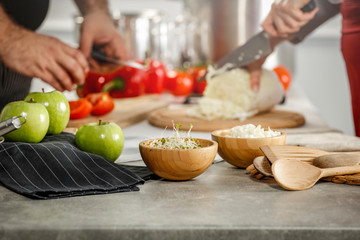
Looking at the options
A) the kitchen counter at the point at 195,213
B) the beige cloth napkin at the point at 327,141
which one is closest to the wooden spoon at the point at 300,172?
the kitchen counter at the point at 195,213

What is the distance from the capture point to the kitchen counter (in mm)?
752

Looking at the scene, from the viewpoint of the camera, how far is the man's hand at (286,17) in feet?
5.68

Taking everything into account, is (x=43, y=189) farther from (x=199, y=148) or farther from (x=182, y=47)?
(x=182, y=47)

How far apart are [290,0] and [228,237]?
1165 mm

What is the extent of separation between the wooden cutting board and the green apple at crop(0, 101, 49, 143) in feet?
1.82

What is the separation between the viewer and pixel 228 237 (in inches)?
29.6

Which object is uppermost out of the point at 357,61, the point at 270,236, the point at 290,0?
the point at 290,0

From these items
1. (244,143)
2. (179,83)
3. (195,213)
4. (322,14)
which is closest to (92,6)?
(179,83)

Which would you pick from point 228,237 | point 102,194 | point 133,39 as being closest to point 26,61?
point 102,194

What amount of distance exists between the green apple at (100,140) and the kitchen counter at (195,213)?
0.60 feet

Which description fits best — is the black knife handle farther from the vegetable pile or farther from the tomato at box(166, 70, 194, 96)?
the tomato at box(166, 70, 194, 96)

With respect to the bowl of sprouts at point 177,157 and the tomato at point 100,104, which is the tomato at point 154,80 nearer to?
the tomato at point 100,104

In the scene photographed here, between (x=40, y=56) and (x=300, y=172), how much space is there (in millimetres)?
949

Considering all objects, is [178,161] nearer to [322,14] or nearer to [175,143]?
[175,143]
